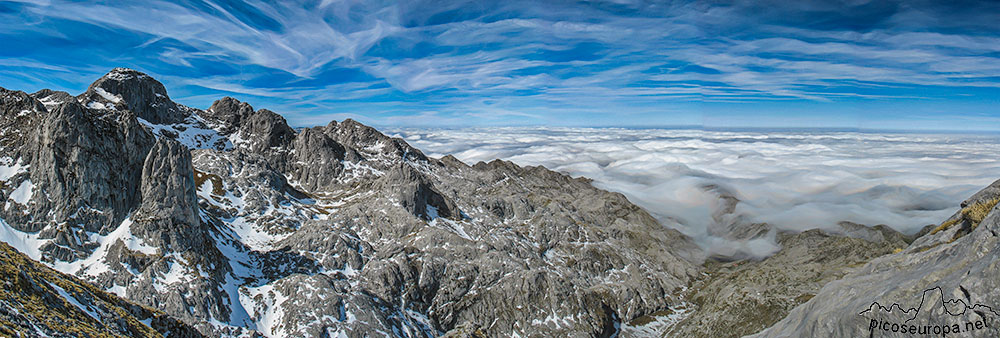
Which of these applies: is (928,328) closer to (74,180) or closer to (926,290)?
(926,290)

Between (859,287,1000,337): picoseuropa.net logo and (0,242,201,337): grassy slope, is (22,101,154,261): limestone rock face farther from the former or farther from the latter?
(859,287,1000,337): picoseuropa.net logo

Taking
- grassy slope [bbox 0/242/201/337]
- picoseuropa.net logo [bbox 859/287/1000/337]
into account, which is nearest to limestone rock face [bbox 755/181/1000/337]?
picoseuropa.net logo [bbox 859/287/1000/337]

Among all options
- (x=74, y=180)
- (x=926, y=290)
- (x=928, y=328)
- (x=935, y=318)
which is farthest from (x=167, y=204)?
(x=935, y=318)

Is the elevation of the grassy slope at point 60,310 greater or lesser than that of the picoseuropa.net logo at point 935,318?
greater

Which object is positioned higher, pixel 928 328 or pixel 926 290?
pixel 926 290

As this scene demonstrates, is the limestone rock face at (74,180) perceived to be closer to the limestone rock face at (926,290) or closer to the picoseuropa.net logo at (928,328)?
the limestone rock face at (926,290)

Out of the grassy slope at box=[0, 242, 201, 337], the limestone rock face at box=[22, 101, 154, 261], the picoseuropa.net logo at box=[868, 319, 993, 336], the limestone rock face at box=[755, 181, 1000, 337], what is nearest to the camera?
the grassy slope at box=[0, 242, 201, 337]

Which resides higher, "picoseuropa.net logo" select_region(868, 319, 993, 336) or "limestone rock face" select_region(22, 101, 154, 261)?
"limestone rock face" select_region(22, 101, 154, 261)

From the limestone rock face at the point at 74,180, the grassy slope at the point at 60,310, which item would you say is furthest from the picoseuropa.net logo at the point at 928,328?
the limestone rock face at the point at 74,180
